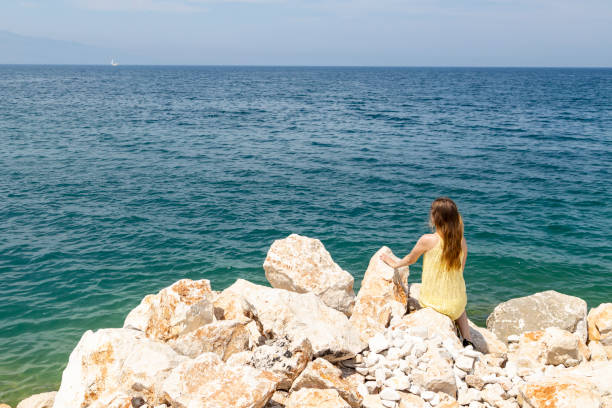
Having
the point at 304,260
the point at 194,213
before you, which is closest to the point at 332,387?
the point at 304,260

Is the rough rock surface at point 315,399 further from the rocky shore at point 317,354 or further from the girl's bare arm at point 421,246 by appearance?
the girl's bare arm at point 421,246

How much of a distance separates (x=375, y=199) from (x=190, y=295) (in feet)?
46.3

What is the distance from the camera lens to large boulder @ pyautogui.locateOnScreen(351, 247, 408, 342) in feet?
25.4

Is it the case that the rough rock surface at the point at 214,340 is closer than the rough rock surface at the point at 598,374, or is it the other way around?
the rough rock surface at the point at 598,374

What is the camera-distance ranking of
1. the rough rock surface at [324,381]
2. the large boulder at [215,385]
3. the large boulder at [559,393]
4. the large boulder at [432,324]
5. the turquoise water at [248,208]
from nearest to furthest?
1. the large boulder at [215,385]
2. the large boulder at [559,393]
3. the rough rock surface at [324,381]
4. the large boulder at [432,324]
5. the turquoise water at [248,208]

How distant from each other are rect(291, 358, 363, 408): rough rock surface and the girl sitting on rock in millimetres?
2408

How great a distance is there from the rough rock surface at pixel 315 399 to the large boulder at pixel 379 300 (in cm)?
191

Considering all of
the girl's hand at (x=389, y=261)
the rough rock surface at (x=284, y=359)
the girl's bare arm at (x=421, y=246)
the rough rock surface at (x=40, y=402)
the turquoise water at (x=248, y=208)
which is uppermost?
the girl's bare arm at (x=421, y=246)

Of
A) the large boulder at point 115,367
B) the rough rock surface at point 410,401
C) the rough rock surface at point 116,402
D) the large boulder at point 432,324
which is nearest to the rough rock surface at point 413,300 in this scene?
the large boulder at point 432,324

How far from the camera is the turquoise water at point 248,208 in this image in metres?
13.1

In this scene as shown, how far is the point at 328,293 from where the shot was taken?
8883 mm

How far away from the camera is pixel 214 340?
6.84 m

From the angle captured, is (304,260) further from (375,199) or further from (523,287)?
(375,199)

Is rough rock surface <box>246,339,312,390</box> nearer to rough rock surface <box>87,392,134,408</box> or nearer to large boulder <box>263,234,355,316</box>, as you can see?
rough rock surface <box>87,392,134,408</box>
